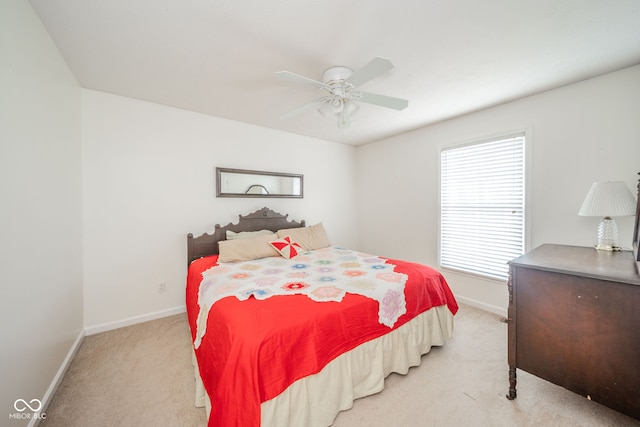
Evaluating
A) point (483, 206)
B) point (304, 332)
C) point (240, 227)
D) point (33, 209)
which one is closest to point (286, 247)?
point (240, 227)

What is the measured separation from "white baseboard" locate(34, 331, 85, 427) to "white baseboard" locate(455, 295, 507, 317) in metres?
3.97

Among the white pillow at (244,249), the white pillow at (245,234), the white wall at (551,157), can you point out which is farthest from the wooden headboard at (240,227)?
the white wall at (551,157)

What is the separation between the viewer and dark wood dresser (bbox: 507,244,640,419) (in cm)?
128

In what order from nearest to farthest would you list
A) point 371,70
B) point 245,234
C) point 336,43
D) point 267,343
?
1. point 267,343
2. point 371,70
3. point 336,43
4. point 245,234

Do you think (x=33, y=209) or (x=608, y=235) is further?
A: (x=608, y=235)

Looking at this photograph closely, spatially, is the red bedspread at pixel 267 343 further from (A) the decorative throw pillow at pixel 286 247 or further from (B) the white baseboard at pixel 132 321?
→ (B) the white baseboard at pixel 132 321

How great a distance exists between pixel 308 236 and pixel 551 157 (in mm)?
2858

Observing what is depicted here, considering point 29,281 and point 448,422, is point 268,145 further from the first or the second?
point 448,422

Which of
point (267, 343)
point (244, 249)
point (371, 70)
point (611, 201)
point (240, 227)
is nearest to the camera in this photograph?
point (267, 343)

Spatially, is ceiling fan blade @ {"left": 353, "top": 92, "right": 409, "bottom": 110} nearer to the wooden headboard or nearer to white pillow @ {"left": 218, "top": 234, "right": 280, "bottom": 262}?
white pillow @ {"left": 218, "top": 234, "right": 280, "bottom": 262}

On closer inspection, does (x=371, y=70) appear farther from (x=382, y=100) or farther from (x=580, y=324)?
(x=580, y=324)

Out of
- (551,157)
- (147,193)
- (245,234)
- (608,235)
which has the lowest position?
(245,234)

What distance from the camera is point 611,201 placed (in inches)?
72.7

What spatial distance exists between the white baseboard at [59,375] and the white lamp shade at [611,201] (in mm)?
4012
